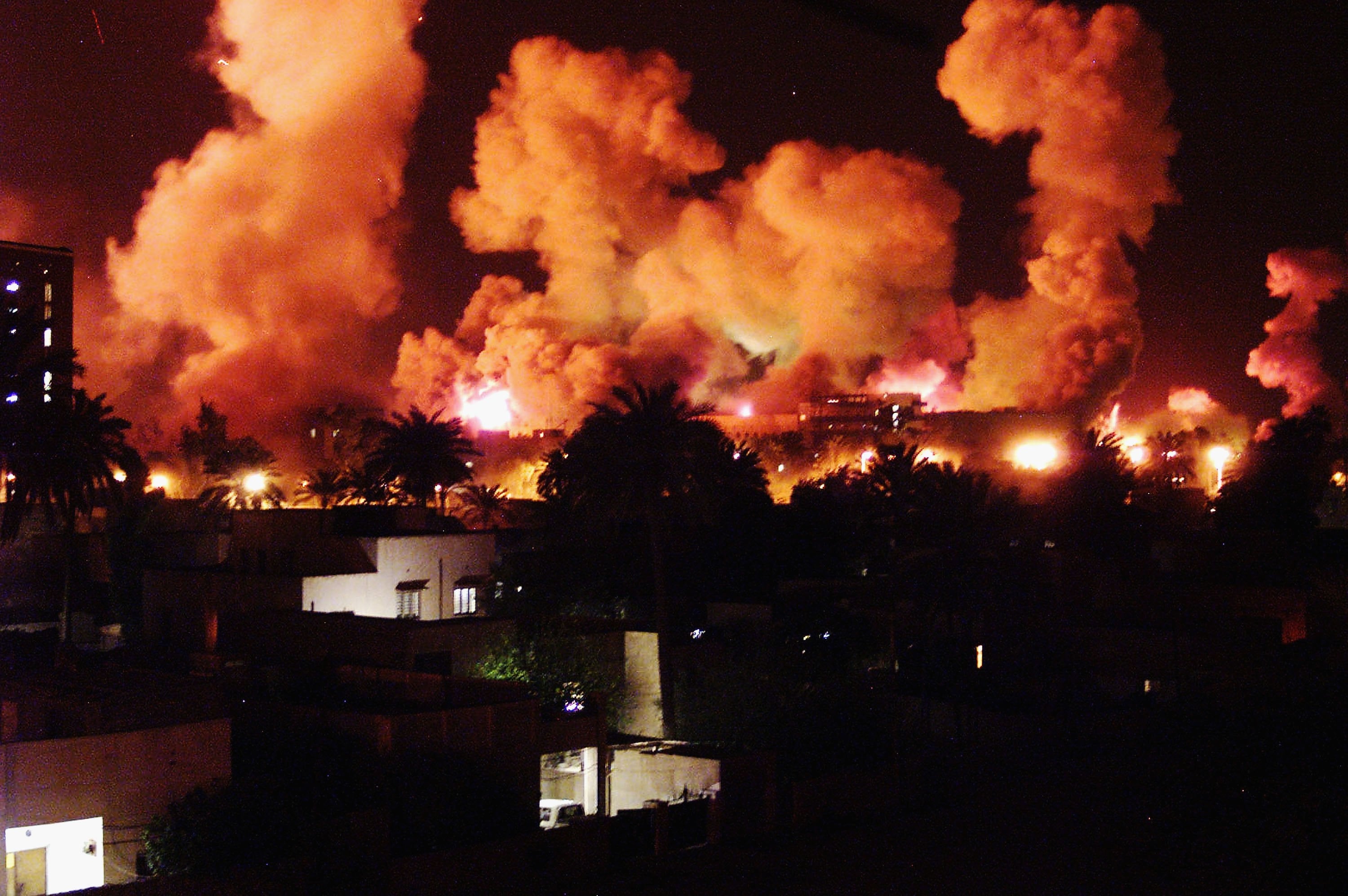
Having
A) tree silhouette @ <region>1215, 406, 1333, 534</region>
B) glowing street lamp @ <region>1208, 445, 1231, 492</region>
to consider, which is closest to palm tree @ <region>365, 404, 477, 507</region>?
tree silhouette @ <region>1215, 406, 1333, 534</region>

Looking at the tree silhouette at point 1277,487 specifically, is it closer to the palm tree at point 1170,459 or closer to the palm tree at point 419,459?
the palm tree at point 1170,459

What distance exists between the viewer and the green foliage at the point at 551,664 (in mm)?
Answer: 23594

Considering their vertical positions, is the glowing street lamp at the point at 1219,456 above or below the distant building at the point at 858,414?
below

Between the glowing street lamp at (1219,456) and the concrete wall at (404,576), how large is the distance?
153 feet

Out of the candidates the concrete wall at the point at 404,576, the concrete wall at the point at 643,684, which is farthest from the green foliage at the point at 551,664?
the concrete wall at the point at 404,576

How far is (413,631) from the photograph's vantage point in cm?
2284

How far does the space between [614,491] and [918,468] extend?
12.6m

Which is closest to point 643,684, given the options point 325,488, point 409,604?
point 409,604

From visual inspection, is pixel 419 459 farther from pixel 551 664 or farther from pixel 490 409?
pixel 490 409

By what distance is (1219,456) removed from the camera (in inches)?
2778

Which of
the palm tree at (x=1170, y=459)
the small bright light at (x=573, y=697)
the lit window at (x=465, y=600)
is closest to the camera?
the small bright light at (x=573, y=697)

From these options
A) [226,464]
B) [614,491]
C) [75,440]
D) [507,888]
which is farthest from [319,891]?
[226,464]

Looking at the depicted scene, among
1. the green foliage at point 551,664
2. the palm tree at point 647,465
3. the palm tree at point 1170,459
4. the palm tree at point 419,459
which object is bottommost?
the green foliage at point 551,664

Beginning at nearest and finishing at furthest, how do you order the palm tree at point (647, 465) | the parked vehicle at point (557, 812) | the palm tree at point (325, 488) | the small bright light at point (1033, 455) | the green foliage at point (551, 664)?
the parked vehicle at point (557, 812) → the green foliage at point (551, 664) → the palm tree at point (647, 465) → the palm tree at point (325, 488) → the small bright light at point (1033, 455)
